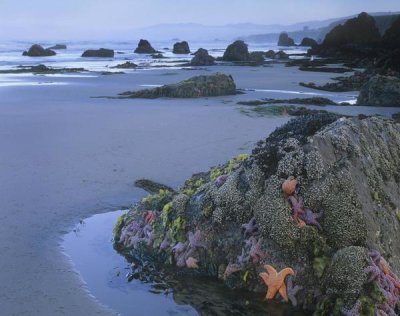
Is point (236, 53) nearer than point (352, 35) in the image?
Yes

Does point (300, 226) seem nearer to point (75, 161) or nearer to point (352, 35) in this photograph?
point (75, 161)

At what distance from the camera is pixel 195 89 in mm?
14305

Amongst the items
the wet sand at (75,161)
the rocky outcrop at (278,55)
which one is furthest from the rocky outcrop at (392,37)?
the wet sand at (75,161)

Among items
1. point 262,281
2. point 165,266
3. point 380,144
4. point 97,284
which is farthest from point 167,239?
point 380,144

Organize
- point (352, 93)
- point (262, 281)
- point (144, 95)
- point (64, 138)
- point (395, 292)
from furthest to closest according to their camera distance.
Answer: point (352, 93) < point (144, 95) < point (64, 138) < point (262, 281) < point (395, 292)

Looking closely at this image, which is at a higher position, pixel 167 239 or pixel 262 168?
pixel 262 168

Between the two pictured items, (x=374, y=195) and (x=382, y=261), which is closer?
(x=382, y=261)

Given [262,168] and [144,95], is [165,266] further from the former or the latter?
[144,95]

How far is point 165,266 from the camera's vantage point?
3793 mm

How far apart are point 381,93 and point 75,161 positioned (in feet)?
29.1

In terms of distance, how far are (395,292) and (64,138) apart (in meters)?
6.31

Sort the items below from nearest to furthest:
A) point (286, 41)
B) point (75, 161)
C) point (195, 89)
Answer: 1. point (75, 161)
2. point (195, 89)
3. point (286, 41)

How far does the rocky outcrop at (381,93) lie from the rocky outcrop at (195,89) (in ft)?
12.6

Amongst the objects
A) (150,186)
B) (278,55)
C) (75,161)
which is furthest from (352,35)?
(150,186)
